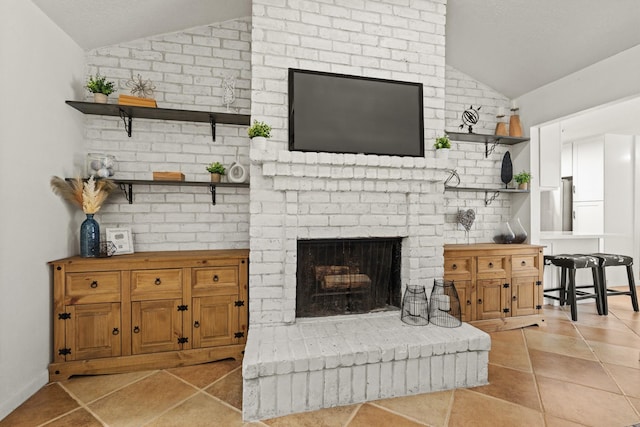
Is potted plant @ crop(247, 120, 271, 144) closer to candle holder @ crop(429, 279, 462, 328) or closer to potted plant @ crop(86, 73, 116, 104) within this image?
potted plant @ crop(86, 73, 116, 104)

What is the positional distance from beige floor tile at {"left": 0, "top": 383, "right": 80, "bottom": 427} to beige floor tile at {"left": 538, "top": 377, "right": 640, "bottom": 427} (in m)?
2.84

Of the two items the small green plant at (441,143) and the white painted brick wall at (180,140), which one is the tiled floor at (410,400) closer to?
the white painted brick wall at (180,140)

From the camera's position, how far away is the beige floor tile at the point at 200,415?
1812 millimetres

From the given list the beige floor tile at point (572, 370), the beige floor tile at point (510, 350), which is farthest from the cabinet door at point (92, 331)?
the beige floor tile at point (572, 370)

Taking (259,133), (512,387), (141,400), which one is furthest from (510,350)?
(141,400)

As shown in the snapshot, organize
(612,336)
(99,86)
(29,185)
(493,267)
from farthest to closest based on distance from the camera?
(493,267), (612,336), (99,86), (29,185)

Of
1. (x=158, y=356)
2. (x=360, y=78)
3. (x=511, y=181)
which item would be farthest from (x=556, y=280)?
(x=158, y=356)

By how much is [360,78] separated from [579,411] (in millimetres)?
2588

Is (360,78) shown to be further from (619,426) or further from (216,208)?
(619,426)

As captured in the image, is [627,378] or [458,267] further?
[458,267]

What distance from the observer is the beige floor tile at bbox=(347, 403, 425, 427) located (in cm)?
179

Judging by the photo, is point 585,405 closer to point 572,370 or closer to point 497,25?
point 572,370

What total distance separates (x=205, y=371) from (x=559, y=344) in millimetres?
2940

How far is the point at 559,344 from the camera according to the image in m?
2.85
